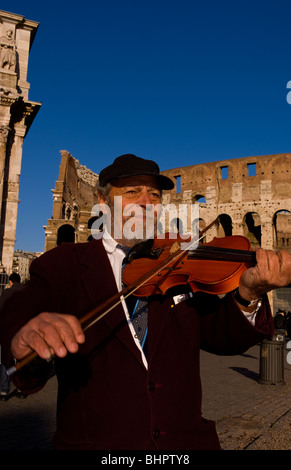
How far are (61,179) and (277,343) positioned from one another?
25.2 meters

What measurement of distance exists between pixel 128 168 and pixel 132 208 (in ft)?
0.68

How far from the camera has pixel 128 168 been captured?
2078 mm

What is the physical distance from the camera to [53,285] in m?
1.73

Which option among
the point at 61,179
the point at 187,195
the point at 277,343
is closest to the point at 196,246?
the point at 277,343

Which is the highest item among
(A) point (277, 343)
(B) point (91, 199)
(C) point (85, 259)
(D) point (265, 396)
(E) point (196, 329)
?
(B) point (91, 199)

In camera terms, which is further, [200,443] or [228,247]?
[228,247]

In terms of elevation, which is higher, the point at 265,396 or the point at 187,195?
the point at 187,195

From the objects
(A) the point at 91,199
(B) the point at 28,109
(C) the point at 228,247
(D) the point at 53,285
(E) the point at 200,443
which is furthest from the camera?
(A) the point at 91,199

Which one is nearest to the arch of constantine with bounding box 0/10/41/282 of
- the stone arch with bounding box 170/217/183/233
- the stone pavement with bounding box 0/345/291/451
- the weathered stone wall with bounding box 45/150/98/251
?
the stone pavement with bounding box 0/345/291/451

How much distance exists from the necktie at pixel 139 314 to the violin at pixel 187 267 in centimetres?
7

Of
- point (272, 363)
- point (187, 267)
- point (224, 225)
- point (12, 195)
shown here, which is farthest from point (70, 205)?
point (187, 267)

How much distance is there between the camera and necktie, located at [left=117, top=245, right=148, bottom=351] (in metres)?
1.68

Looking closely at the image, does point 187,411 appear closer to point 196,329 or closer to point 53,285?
point 196,329

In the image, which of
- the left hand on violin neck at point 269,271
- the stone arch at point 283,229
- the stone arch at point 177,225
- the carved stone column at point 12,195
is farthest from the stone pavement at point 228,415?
the stone arch at point 283,229
